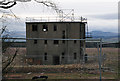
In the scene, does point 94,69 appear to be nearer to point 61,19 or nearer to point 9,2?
point 9,2

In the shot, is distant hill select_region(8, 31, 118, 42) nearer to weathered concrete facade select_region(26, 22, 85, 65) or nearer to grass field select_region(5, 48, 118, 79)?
grass field select_region(5, 48, 118, 79)

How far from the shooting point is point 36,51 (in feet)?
89.2

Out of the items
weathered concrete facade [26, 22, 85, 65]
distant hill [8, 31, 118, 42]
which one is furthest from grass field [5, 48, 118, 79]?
weathered concrete facade [26, 22, 85, 65]

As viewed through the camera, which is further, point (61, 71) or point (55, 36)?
point (55, 36)

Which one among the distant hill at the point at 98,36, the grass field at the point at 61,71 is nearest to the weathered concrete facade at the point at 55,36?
the distant hill at the point at 98,36

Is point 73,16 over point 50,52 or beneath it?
over

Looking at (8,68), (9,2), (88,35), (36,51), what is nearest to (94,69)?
(8,68)

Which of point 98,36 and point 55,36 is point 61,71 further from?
point 98,36

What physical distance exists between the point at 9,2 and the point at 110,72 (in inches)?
300

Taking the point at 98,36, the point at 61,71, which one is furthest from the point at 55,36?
the point at 61,71

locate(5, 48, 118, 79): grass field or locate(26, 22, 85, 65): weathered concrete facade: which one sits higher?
locate(26, 22, 85, 65): weathered concrete facade

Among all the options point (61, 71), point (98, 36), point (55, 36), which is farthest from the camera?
point (98, 36)

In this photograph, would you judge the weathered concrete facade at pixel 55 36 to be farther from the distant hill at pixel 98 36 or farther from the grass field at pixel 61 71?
the grass field at pixel 61 71

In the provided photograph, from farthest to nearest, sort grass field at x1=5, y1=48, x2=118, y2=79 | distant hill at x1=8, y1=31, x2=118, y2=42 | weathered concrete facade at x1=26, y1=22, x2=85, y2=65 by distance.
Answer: weathered concrete facade at x1=26, y1=22, x2=85, y2=65 → grass field at x1=5, y1=48, x2=118, y2=79 → distant hill at x1=8, y1=31, x2=118, y2=42
